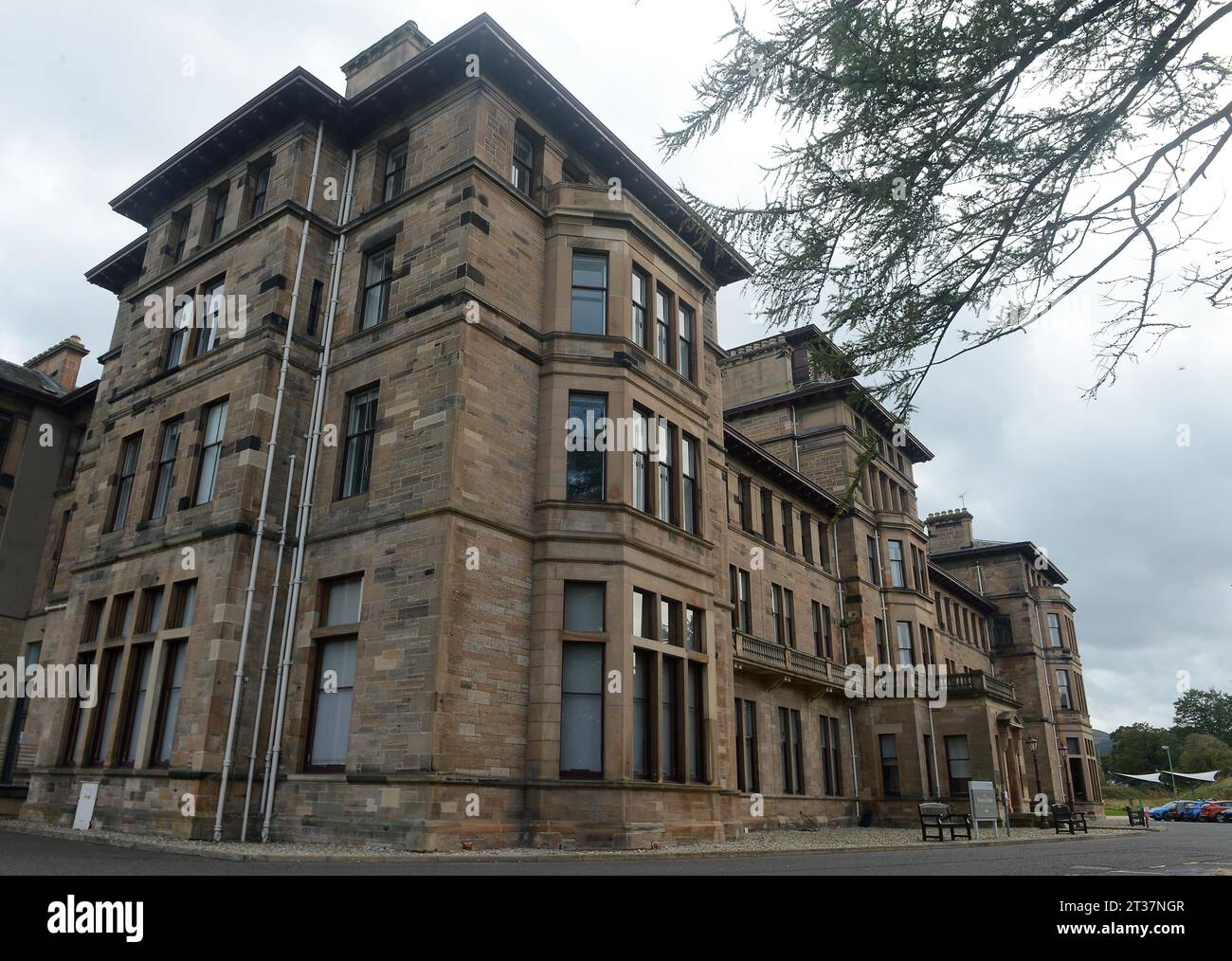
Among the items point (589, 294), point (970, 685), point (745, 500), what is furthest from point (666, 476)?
point (970, 685)

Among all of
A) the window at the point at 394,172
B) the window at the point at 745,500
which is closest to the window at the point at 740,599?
the window at the point at 745,500

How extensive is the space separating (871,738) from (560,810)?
873 inches

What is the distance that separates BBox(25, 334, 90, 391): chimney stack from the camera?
1345 inches

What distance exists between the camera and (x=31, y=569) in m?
29.1

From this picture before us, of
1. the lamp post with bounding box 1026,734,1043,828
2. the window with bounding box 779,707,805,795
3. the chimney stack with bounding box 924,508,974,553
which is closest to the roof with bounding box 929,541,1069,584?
the chimney stack with bounding box 924,508,974,553

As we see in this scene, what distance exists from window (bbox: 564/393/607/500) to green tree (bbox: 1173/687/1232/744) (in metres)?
141

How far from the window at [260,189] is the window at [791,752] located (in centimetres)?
2279

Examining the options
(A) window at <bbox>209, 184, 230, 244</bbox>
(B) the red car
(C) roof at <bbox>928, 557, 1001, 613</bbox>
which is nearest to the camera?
(A) window at <bbox>209, 184, 230, 244</bbox>

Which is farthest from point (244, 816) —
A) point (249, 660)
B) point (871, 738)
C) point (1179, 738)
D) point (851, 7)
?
point (1179, 738)

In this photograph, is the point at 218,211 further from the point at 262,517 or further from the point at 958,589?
the point at 958,589

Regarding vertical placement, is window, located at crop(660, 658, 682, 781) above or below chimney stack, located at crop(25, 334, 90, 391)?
below

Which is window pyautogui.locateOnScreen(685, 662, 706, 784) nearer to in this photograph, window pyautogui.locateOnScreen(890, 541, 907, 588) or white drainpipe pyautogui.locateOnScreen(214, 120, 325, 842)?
white drainpipe pyautogui.locateOnScreen(214, 120, 325, 842)

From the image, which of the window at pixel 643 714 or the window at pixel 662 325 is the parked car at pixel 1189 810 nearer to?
the window at pixel 643 714

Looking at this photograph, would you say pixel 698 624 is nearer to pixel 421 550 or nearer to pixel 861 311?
pixel 421 550
